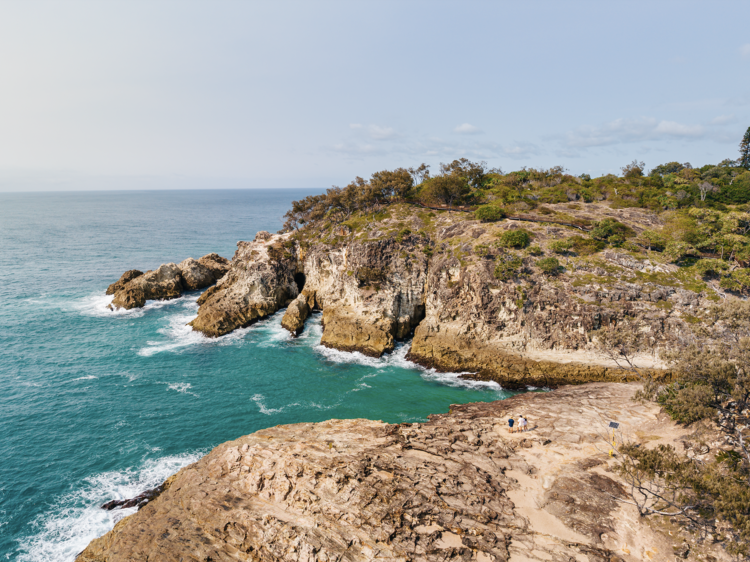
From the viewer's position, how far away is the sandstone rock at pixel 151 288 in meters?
61.0

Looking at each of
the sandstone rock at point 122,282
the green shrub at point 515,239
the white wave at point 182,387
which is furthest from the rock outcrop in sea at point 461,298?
the sandstone rock at point 122,282

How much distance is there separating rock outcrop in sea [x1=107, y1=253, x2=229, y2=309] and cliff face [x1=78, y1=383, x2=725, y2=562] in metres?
46.9

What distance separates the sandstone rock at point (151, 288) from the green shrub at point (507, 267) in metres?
59.1

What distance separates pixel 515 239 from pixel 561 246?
230 inches

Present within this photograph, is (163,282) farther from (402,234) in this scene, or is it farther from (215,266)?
(402,234)

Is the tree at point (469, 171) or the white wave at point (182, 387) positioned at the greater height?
the tree at point (469, 171)

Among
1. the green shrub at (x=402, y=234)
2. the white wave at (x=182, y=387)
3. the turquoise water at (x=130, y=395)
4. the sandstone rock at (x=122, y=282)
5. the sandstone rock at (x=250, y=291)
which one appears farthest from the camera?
the sandstone rock at (x=122, y=282)

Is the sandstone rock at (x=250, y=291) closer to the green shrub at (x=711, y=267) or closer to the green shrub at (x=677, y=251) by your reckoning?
the green shrub at (x=677, y=251)

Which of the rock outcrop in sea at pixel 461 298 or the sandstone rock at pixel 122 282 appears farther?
the sandstone rock at pixel 122 282

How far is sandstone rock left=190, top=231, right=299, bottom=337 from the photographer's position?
175ft

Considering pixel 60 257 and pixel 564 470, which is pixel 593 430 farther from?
pixel 60 257

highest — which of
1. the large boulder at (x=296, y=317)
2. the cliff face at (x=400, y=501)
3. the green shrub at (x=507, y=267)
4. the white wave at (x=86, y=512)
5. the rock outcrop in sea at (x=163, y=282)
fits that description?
the green shrub at (x=507, y=267)

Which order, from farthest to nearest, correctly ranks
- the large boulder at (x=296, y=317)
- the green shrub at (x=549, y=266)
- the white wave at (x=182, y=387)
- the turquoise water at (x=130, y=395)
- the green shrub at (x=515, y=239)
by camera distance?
the large boulder at (x=296, y=317) → the green shrub at (x=515, y=239) → the green shrub at (x=549, y=266) → the white wave at (x=182, y=387) → the turquoise water at (x=130, y=395)

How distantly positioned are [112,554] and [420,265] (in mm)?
42016
